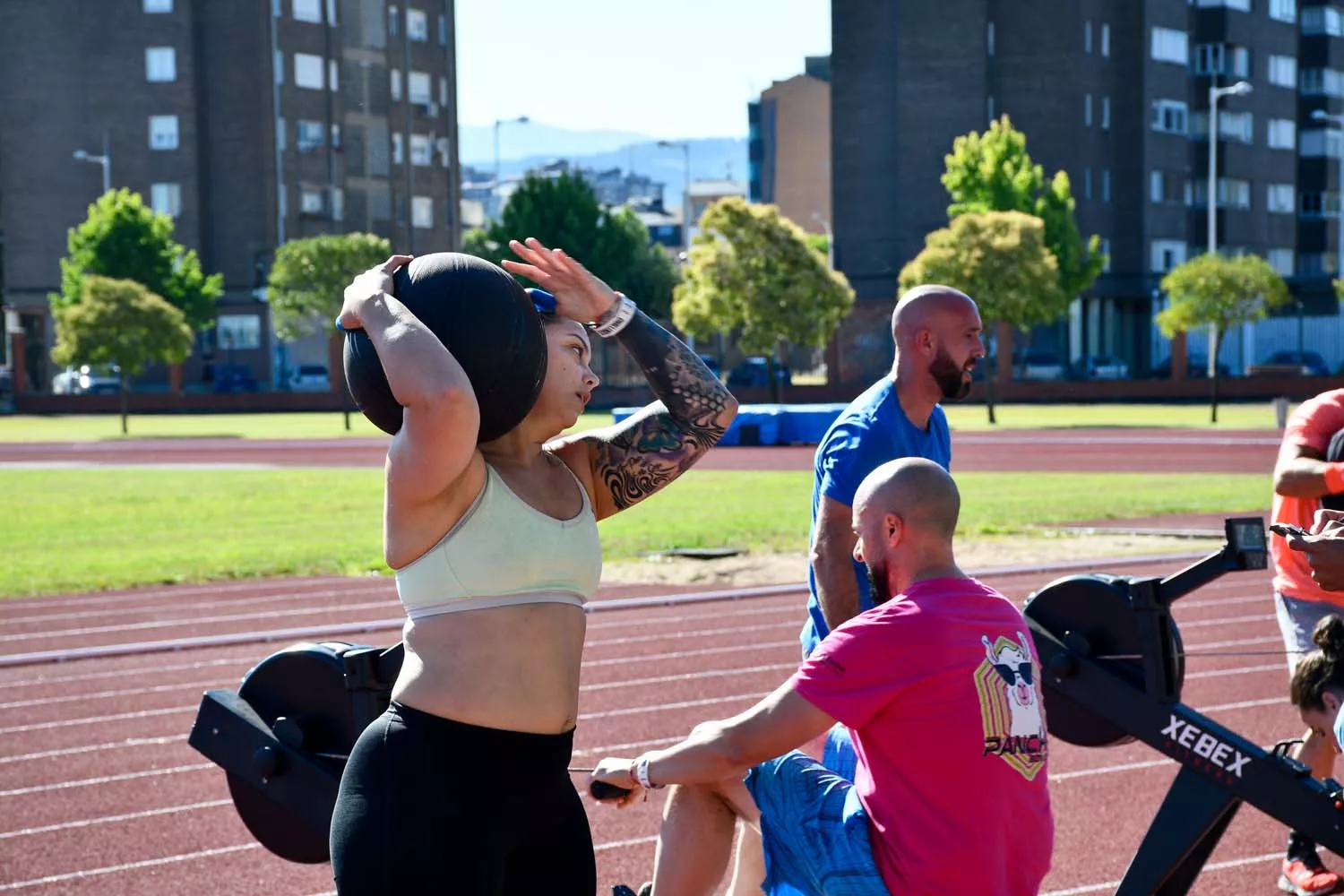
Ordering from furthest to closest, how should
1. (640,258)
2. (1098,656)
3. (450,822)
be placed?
(640,258), (1098,656), (450,822)

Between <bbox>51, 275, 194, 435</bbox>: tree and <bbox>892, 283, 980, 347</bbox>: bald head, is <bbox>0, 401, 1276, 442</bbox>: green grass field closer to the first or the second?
<bbox>51, 275, 194, 435</bbox>: tree

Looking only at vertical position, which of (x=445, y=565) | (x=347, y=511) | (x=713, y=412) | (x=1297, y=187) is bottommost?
(x=347, y=511)

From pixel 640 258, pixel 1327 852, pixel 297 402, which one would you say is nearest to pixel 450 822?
pixel 1327 852

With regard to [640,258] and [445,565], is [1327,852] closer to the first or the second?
[445,565]

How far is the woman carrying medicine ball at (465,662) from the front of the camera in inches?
125

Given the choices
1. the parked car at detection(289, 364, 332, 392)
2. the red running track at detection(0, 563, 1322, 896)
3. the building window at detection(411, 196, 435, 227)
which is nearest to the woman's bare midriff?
the red running track at detection(0, 563, 1322, 896)

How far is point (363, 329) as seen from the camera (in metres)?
3.31

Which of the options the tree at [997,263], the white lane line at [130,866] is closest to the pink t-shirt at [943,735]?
the white lane line at [130,866]

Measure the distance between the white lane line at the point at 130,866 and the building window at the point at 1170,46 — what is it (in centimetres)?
7449

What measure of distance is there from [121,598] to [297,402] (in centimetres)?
5065

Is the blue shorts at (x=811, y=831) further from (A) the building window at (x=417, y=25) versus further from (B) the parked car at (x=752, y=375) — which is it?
(A) the building window at (x=417, y=25)

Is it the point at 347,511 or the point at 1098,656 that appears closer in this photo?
the point at 1098,656

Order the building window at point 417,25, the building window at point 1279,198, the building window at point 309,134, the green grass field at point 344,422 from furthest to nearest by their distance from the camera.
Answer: the building window at point 417,25 < the building window at point 1279,198 < the building window at point 309,134 < the green grass field at point 344,422

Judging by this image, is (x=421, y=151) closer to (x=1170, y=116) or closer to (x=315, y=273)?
(x=315, y=273)
